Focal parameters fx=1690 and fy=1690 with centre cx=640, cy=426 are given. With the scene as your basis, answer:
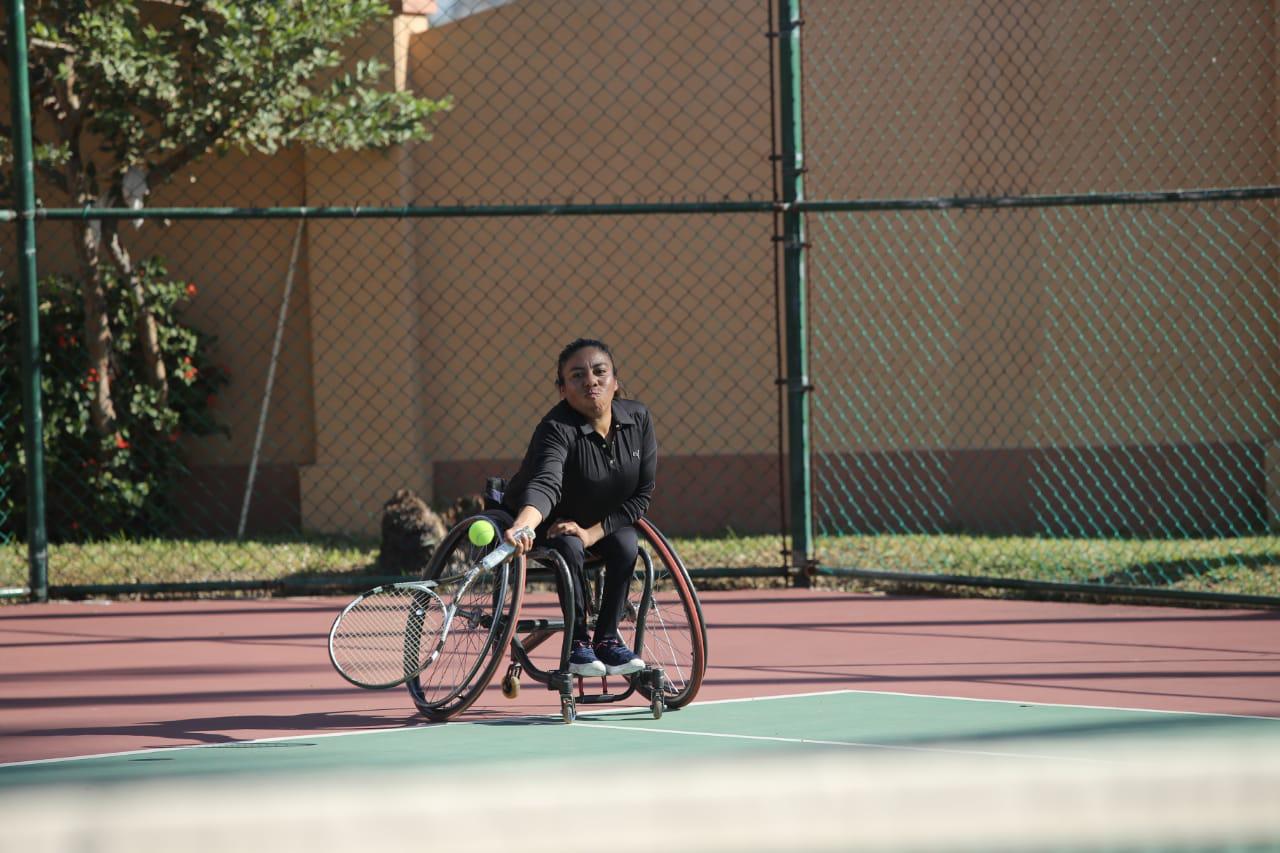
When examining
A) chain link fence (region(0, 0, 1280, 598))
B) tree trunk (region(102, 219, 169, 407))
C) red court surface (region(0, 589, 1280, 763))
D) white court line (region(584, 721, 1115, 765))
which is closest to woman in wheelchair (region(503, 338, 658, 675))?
white court line (region(584, 721, 1115, 765))

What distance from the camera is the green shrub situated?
34.8 feet

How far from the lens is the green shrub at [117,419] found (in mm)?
10594

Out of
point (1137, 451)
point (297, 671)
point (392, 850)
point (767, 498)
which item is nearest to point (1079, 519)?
point (1137, 451)

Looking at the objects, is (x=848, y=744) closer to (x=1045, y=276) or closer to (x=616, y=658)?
(x=616, y=658)

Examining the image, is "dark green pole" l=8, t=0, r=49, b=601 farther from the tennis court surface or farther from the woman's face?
the woman's face

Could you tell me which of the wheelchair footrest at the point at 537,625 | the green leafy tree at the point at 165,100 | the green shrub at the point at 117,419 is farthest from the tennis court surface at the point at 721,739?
the green leafy tree at the point at 165,100

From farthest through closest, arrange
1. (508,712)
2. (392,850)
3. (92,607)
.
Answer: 1. (92,607)
2. (508,712)
3. (392,850)

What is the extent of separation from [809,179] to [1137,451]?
2.73 metres

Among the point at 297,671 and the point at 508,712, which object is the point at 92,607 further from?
the point at 508,712

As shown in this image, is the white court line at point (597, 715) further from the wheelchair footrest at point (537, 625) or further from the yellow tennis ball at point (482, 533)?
the yellow tennis ball at point (482, 533)

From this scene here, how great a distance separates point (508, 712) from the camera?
5.54 metres

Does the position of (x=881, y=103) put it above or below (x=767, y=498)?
above

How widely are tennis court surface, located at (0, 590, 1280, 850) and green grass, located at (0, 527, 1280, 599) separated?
1.67ft

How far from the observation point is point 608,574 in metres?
5.34
